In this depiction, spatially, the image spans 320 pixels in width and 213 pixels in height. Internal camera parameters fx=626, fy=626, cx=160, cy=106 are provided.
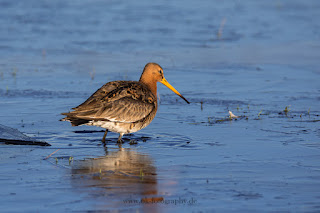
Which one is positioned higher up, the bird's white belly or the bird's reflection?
the bird's white belly

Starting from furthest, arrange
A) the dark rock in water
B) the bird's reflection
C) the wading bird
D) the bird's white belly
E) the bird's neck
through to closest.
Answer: the bird's neck < the bird's white belly < the wading bird < the dark rock in water < the bird's reflection

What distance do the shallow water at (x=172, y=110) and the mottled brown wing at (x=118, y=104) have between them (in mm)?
397

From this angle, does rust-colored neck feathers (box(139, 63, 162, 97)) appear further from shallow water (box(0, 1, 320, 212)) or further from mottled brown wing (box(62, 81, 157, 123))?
shallow water (box(0, 1, 320, 212))

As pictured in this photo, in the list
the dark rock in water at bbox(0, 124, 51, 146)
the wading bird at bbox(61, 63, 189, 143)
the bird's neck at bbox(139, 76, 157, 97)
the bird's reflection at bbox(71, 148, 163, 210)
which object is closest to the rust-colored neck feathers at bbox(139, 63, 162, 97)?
the bird's neck at bbox(139, 76, 157, 97)

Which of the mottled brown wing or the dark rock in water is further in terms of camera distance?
the mottled brown wing

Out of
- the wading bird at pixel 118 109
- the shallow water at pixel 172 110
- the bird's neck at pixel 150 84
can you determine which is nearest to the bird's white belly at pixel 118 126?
the wading bird at pixel 118 109

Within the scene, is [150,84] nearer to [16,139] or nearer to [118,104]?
[118,104]

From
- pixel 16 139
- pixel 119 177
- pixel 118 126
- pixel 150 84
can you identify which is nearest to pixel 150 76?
pixel 150 84

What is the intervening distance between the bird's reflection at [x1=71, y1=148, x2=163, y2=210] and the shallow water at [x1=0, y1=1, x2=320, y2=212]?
0.01 m

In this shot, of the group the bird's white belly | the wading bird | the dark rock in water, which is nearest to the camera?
the dark rock in water

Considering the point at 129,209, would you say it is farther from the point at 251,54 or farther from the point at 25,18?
the point at 25,18

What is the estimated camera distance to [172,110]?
1063 centimetres

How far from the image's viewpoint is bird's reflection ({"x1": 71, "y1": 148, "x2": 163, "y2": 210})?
6055 millimetres

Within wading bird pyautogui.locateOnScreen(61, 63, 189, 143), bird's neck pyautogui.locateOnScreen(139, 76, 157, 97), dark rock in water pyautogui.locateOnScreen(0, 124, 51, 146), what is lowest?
dark rock in water pyautogui.locateOnScreen(0, 124, 51, 146)
